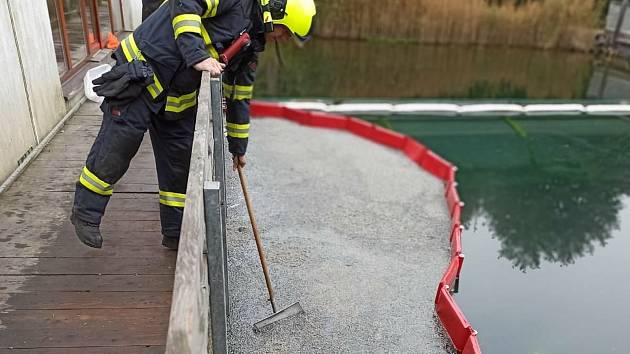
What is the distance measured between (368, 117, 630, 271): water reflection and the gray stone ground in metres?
0.96

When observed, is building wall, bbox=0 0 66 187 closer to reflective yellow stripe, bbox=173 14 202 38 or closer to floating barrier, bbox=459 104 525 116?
reflective yellow stripe, bbox=173 14 202 38

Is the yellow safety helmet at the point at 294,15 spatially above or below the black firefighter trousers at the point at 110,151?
above

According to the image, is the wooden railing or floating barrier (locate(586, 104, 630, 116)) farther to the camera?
floating barrier (locate(586, 104, 630, 116))

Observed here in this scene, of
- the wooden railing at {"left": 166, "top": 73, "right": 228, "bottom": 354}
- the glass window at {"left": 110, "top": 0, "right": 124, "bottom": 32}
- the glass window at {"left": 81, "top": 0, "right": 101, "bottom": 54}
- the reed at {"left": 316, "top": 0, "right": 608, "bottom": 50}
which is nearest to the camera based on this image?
the wooden railing at {"left": 166, "top": 73, "right": 228, "bottom": 354}

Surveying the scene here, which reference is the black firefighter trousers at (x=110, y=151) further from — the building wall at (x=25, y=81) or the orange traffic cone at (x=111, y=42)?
the orange traffic cone at (x=111, y=42)

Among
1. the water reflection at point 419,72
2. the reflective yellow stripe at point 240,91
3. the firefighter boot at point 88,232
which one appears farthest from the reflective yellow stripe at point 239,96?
the water reflection at point 419,72

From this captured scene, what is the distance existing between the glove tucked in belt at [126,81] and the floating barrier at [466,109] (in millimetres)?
7220

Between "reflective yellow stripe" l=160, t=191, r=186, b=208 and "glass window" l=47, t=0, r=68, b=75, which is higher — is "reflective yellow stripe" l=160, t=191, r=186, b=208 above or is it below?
below

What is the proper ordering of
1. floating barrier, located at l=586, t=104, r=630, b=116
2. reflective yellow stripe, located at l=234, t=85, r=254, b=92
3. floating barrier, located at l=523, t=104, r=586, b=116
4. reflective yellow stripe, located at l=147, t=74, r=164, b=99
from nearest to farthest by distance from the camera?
1. reflective yellow stripe, located at l=147, t=74, r=164, b=99
2. reflective yellow stripe, located at l=234, t=85, r=254, b=92
3. floating barrier, located at l=523, t=104, r=586, b=116
4. floating barrier, located at l=586, t=104, r=630, b=116

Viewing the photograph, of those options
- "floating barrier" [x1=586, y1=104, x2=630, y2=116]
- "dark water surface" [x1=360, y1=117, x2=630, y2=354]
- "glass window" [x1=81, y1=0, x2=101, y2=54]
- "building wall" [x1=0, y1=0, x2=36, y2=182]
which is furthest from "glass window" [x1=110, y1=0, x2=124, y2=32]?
"floating barrier" [x1=586, y1=104, x2=630, y2=116]

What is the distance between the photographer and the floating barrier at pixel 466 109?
1000cm

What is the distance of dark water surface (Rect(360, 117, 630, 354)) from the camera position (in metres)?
4.43

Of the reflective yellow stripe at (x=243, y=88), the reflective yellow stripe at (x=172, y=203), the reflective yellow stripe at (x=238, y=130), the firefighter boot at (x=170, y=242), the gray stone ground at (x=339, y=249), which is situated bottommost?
the gray stone ground at (x=339, y=249)

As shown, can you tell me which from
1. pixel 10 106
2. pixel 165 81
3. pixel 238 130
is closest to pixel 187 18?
pixel 165 81
